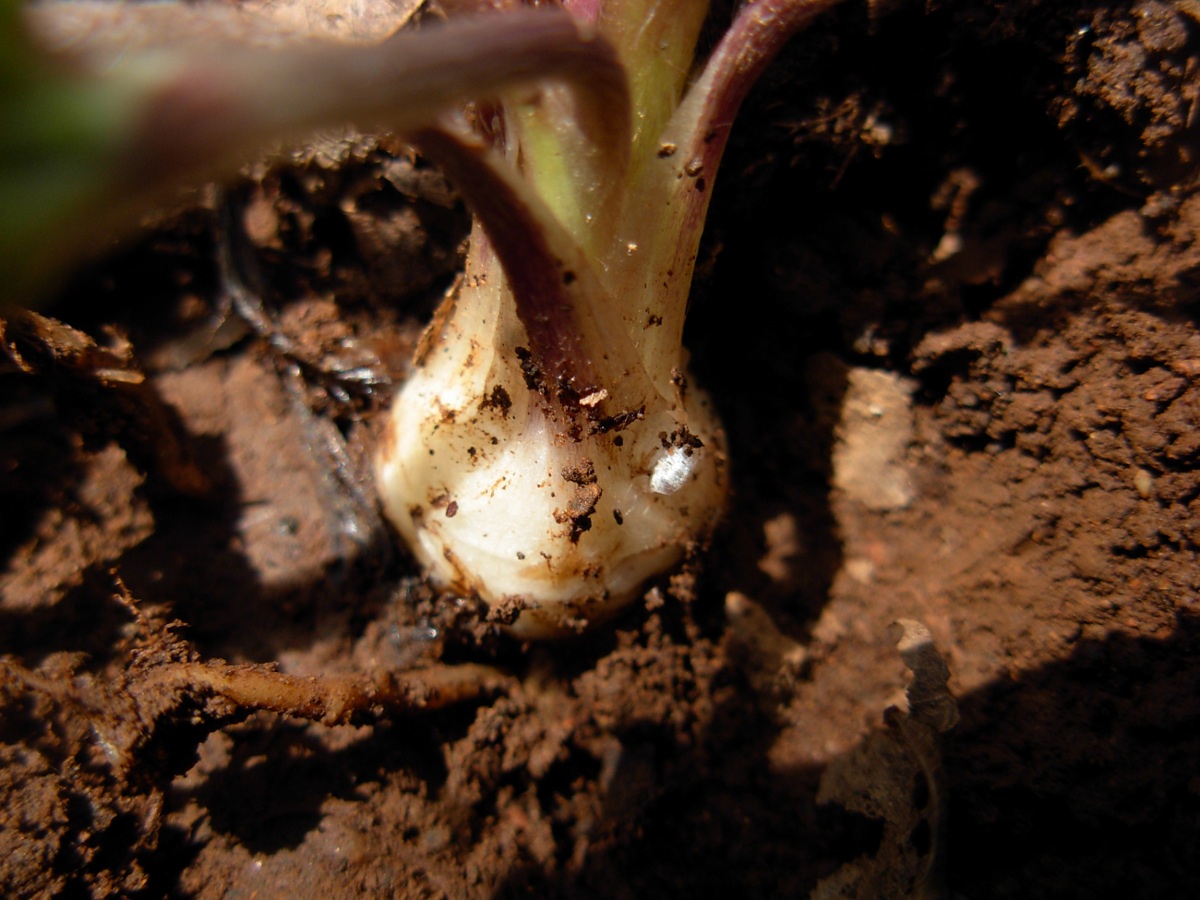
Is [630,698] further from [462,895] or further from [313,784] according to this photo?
[313,784]

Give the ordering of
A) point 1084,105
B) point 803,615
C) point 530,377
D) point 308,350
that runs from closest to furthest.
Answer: point 530,377, point 1084,105, point 803,615, point 308,350

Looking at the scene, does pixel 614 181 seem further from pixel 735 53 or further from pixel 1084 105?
pixel 1084 105


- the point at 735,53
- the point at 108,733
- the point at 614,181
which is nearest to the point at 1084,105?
the point at 735,53

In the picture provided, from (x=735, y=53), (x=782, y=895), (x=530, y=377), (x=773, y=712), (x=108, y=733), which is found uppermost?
(x=735, y=53)

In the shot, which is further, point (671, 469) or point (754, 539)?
point (754, 539)

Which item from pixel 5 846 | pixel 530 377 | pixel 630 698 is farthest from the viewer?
pixel 630 698

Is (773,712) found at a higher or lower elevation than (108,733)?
lower

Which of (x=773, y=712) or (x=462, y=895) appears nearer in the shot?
(x=462, y=895)

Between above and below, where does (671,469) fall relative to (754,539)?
above
